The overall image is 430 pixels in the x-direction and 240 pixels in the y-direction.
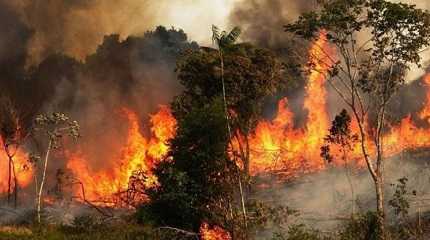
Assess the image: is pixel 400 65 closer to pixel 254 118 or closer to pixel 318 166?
pixel 254 118

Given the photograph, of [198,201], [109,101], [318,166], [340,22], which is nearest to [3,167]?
[109,101]

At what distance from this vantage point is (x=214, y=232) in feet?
131

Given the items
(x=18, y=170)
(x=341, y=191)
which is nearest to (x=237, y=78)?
(x=341, y=191)

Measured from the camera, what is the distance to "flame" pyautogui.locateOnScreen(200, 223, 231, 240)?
129ft

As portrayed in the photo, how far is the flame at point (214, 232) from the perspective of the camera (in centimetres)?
3944

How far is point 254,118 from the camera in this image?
5591 cm

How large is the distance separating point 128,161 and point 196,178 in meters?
58.5

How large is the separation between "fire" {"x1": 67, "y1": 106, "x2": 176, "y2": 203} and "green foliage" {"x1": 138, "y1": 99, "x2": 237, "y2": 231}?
176 feet

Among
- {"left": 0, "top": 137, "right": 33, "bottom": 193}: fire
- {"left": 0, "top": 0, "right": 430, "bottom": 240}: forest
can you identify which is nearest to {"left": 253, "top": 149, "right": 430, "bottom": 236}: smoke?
{"left": 0, "top": 0, "right": 430, "bottom": 240}: forest

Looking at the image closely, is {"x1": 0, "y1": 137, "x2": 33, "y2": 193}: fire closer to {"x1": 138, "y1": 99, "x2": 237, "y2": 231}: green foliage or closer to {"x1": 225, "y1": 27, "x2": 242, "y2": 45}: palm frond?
{"x1": 225, "y1": 27, "x2": 242, "y2": 45}: palm frond

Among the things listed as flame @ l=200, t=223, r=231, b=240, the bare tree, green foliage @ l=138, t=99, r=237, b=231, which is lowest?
flame @ l=200, t=223, r=231, b=240

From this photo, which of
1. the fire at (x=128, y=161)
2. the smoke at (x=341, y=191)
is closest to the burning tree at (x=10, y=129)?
the fire at (x=128, y=161)

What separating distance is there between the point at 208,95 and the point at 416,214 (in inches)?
854

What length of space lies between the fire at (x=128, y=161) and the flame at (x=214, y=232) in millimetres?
54952
